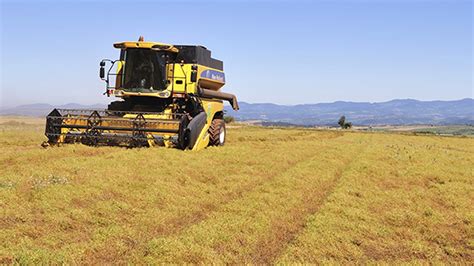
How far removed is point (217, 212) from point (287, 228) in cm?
139

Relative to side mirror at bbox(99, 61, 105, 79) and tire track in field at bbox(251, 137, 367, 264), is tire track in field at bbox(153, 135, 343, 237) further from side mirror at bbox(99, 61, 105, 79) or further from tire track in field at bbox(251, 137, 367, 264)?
side mirror at bbox(99, 61, 105, 79)

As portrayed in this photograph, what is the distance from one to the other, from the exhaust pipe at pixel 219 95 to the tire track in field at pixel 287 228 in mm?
9019

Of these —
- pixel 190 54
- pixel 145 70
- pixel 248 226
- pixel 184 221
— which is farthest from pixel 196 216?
pixel 190 54

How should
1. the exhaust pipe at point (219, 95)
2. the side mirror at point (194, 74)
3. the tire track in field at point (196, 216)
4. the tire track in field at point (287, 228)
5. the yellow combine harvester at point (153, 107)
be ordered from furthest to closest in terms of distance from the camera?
1. the exhaust pipe at point (219, 95)
2. the side mirror at point (194, 74)
3. the yellow combine harvester at point (153, 107)
4. the tire track in field at point (196, 216)
5. the tire track in field at point (287, 228)

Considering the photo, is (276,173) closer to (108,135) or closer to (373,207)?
(373,207)

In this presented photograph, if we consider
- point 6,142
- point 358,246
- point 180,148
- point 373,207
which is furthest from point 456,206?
point 6,142

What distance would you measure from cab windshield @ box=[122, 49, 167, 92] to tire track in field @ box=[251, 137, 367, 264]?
9166mm

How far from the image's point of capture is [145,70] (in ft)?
57.7

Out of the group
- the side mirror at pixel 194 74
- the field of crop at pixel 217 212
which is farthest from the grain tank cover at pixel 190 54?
the field of crop at pixel 217 212

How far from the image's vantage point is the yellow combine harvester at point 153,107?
51.5ft

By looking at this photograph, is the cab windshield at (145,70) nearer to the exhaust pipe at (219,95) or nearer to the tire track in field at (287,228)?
the exhaust pipe at (219,95)

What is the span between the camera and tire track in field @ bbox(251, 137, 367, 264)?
20.2 ft

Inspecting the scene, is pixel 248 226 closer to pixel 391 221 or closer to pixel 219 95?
pixel 391 221

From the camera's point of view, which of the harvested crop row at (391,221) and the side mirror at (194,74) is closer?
the harvested crop row at (391,221)
